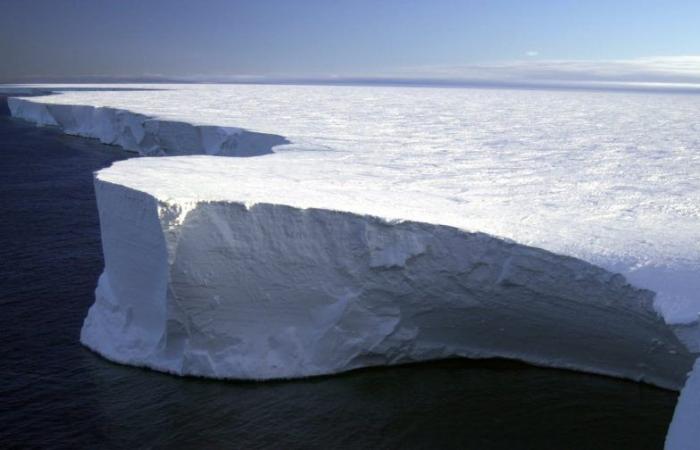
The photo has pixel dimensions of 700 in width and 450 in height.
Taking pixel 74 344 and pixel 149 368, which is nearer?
pixel 149 368

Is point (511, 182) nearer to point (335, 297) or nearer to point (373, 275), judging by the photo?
point (373, 275)

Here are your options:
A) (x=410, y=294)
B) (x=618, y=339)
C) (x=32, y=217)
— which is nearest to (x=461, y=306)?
(x=410, y=294)

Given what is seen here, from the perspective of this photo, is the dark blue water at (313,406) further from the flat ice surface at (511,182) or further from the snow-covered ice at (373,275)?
the flat ice surface at (511,182)

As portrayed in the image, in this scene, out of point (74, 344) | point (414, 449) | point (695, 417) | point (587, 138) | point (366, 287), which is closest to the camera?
point (695, 417)

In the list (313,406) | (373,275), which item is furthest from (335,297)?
(313,406)

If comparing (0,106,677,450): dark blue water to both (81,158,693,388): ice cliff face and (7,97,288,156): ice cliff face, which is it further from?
(7,97,288,156): ice cliff face

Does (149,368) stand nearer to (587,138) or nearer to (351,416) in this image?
(351,416)
